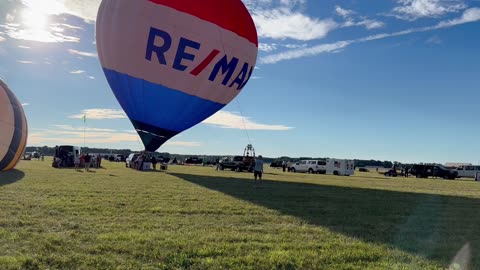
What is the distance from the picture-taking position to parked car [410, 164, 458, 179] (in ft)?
173

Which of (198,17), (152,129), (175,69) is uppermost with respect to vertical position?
(198,17)

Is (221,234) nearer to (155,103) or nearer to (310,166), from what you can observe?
(155,103)

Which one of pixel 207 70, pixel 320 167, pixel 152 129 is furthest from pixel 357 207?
pixel 320 167

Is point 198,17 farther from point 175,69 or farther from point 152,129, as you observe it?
point 152,129

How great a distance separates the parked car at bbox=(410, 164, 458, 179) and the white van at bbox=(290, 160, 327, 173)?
38.0 ft

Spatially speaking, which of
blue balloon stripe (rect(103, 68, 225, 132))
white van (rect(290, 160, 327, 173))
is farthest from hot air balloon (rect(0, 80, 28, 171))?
white van (rect(290, 160, 327, 173))

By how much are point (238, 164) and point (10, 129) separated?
2488cm

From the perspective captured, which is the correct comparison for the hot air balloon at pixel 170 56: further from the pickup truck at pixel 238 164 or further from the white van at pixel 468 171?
the white van at pixel 468 171

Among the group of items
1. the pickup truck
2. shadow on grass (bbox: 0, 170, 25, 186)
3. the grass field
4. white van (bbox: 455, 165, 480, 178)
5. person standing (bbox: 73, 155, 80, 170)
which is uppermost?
white van (bbox: 455, 165, 480, 178)

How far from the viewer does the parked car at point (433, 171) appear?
52656 mm

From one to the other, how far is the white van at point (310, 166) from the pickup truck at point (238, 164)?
1035 centimetres

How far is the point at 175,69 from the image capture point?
810 inches

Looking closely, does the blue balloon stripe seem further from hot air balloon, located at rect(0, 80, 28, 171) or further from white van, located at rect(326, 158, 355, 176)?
white van, located at rect(326, 158, 355, 176)

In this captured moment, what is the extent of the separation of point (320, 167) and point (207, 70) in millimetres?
35232
